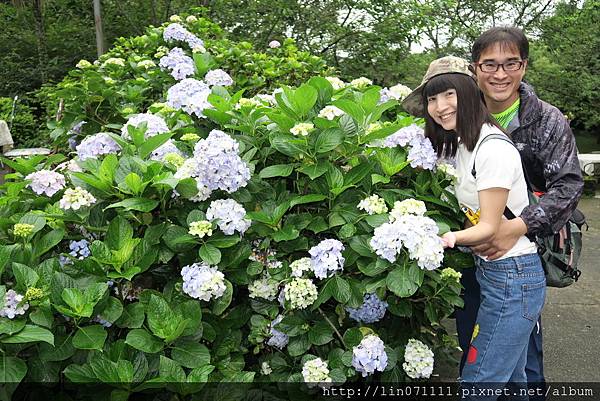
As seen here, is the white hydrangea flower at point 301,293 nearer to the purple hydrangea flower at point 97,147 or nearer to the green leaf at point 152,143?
the green leaf at point 152,143

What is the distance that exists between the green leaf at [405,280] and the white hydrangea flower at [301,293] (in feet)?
0.72

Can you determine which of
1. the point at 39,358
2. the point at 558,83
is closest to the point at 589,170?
the point at 558,83

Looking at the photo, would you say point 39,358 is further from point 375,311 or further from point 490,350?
point 490,350

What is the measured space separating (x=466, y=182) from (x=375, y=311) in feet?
1.71

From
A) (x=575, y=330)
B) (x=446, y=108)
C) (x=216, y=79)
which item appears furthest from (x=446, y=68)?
(x=575, y=330)

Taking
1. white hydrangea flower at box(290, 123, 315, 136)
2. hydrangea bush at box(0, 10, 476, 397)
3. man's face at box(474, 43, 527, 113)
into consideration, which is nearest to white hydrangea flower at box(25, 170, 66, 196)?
hydrangea bush at box(0, 10, 476, 397)

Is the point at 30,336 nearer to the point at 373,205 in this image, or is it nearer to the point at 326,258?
the point at 326,258

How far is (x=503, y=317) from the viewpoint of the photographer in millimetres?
1908

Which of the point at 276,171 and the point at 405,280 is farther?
the point at 276,171

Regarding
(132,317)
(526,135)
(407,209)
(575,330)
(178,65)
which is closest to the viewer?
(132,317)

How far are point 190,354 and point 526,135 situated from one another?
4.45 ft

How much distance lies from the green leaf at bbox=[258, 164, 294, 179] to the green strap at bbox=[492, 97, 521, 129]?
0.83 m

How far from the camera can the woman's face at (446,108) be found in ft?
6.31

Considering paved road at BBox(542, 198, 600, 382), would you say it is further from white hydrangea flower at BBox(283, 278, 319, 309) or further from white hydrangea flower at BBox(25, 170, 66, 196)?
white hydrangea flower at BBox(25, 170, 66, 196)
